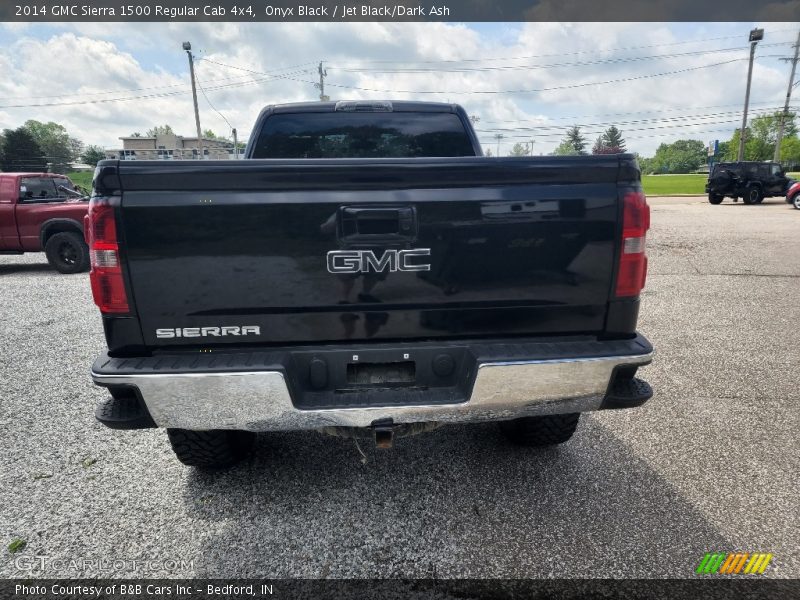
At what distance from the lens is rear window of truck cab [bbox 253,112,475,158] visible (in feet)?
12.1

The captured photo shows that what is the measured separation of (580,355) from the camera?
208 cm

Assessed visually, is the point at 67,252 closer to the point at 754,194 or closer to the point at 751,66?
the point at 754,194

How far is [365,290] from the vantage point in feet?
6.72

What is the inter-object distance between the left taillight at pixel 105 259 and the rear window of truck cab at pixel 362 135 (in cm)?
→ 191

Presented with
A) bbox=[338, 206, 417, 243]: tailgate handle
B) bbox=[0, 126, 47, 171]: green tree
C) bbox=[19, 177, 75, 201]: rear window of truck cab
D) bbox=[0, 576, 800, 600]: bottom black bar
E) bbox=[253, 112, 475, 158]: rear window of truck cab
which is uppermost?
bbox=[0, 126, 47, 171]: green tree

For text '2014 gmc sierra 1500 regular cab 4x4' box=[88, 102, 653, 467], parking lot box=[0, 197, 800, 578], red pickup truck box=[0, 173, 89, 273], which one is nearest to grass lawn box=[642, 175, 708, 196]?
parking lot box=[0, 197, 800, 578]

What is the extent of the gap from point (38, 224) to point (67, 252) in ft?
2.26

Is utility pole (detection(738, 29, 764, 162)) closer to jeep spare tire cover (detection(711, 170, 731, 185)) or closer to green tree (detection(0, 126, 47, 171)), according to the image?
jeep spare tire cover (detection(711, 170, 731, 185))

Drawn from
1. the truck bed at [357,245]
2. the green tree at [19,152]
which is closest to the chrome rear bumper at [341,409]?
the truck bed at [357,245]

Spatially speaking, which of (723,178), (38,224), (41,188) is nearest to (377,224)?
(38,224)

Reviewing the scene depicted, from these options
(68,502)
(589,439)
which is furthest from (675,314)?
(68,502)

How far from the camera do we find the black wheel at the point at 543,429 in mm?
2766

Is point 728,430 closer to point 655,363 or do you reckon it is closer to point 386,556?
point 655,363

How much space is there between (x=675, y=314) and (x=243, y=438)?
5597 millimetres
